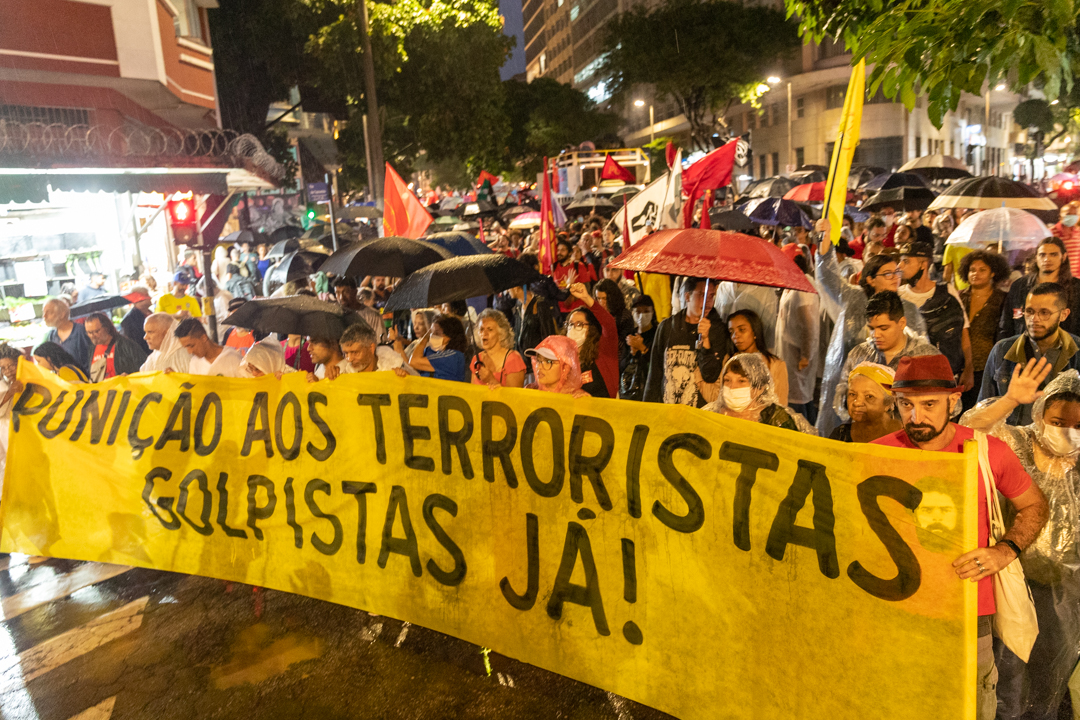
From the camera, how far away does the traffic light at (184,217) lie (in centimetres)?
1527

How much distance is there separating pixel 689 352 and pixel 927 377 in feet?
9.08

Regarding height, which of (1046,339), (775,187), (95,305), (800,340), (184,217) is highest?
(184,217)

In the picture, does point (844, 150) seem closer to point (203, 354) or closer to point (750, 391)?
point (750, 391)

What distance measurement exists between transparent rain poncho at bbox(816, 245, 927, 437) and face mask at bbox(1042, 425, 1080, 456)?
5.48 feet

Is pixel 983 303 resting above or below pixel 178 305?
below

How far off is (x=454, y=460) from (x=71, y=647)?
2.68 metres

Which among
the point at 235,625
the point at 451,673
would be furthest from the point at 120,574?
the point at 451,673

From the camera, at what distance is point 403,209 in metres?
9.09

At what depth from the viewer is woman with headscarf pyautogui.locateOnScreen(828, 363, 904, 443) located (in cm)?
380

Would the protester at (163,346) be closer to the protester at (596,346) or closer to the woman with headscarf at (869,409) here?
the protester at (596,346)

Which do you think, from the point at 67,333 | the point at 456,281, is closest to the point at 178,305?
the point at 67,333

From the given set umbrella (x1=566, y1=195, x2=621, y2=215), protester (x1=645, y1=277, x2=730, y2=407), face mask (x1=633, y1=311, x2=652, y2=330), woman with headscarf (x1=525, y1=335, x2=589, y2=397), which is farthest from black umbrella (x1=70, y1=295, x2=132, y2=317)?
umbrella (x1=566, y1=195, x2=621, y2=215)

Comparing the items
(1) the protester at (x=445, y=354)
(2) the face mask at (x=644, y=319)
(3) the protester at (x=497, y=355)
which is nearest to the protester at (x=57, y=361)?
(1) the protester at (x=445, y=354)

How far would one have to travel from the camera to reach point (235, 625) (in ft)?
15.5
